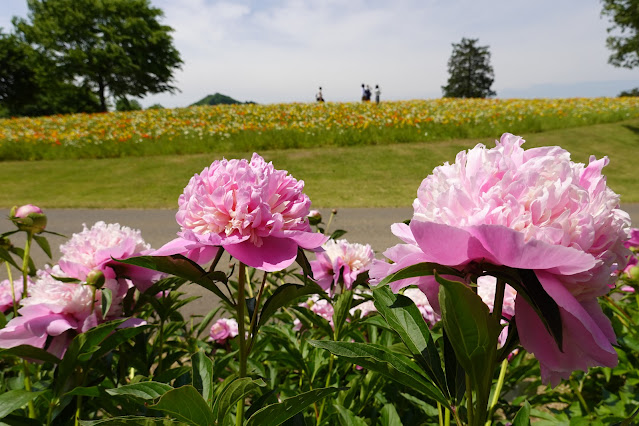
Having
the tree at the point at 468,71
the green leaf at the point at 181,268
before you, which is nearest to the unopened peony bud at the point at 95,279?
Result: the green leaf at the point at 181,268

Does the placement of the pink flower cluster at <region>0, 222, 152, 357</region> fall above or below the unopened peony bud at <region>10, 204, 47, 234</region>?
below

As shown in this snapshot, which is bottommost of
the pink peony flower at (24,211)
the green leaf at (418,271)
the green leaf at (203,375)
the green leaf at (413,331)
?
the green leaf at (203,375)

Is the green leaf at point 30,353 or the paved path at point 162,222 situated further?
the paved path at point 162,222

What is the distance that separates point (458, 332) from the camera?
42cm

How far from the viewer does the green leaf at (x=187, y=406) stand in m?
0.47

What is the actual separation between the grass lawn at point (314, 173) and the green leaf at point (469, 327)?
18.4 ft

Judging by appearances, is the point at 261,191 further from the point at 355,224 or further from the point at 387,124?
the point at 387,124

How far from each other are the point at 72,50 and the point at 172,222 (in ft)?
73.6

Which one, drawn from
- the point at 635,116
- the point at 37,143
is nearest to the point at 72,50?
the point at 37,143

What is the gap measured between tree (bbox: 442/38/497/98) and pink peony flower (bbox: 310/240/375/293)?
1743 inches

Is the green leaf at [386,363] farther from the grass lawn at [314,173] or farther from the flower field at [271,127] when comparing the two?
the flower field at [271,127]

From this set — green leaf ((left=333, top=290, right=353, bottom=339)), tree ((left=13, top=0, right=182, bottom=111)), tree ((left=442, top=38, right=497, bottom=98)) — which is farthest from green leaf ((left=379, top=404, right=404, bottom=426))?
tree ((left=442, top=38, right=497, bottom=98))

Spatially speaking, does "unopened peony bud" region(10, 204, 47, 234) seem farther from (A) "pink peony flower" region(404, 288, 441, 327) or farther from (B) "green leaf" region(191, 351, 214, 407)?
(A) "pink peony flower" region(404, 288, 441, 327)

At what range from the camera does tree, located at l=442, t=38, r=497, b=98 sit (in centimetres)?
4233
